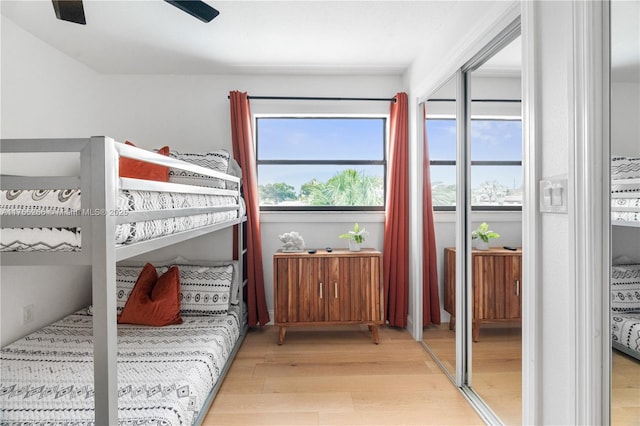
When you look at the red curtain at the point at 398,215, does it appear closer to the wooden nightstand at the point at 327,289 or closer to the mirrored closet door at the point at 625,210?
the wooden nightstand at the point at 327,289

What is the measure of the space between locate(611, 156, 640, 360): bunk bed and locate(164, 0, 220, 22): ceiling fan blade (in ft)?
6.41

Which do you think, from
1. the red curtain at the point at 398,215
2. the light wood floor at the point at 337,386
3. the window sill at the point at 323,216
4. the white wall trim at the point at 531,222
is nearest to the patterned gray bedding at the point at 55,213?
the light wood floor at the point at 337,386

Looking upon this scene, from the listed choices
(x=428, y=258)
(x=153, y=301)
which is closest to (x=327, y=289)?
(x=428, y=258)

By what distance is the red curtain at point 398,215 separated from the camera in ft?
10.0

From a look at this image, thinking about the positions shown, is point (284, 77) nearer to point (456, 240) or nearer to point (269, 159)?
point (269, 159)

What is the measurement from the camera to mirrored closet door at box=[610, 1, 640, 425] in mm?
979

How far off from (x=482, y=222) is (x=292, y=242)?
1552mm

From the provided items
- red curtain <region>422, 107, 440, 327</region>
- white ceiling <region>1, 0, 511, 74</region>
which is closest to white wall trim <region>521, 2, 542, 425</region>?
white ceiling <region>1, 0, 511, 74</region>

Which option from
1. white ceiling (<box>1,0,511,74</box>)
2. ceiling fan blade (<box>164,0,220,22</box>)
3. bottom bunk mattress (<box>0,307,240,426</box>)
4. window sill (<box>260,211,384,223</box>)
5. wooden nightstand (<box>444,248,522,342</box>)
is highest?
white ceiling (<box>1,0,511,74</box>)

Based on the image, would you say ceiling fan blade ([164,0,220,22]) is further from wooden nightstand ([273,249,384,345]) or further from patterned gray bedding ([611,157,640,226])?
patterned gray bedding ([611,157,640,226])

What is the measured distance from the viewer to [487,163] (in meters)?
1.89

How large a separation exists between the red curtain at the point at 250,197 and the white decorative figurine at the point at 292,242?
26cm

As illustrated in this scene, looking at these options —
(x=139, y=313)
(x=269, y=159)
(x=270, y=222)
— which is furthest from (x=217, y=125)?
(x=139, y=313)

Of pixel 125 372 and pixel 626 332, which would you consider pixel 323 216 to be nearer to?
pixel 125 372
